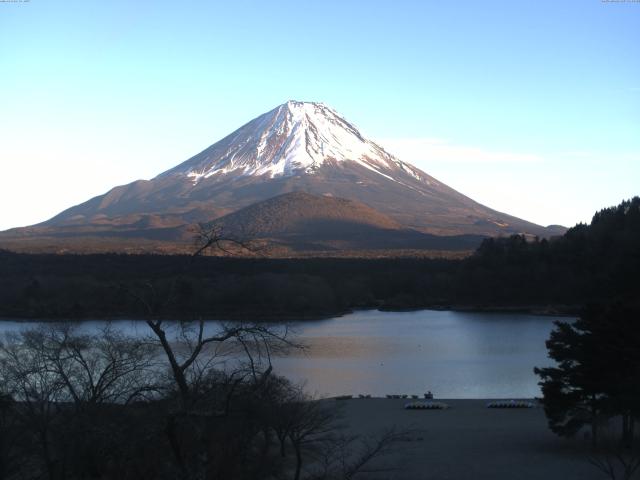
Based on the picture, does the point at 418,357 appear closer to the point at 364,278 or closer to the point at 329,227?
the point at 364,278

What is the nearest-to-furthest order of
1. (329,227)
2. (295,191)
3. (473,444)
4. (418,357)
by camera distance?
(473,444) → (418,357) → (329,227) → (295,191)

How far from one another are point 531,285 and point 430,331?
14009mm

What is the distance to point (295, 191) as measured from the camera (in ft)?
318

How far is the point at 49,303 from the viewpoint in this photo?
110ft

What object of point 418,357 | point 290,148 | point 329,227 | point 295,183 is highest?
point 290,148

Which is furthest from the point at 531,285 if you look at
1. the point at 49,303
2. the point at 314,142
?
the point at 314,142

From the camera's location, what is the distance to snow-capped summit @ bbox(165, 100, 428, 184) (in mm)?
110375

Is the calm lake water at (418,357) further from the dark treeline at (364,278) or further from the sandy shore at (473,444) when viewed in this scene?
the dark treeline at (364,278)

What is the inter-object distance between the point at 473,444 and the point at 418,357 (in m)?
11.5

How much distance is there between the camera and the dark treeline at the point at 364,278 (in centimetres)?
3697

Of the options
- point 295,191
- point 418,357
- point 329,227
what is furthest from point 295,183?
point 418,357

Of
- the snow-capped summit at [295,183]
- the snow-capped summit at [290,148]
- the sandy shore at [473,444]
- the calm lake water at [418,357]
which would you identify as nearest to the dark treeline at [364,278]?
the calm lake water at [418,357]

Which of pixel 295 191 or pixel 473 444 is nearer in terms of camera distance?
pixel 473 444

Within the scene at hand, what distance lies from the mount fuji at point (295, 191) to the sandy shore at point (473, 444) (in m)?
65.2
